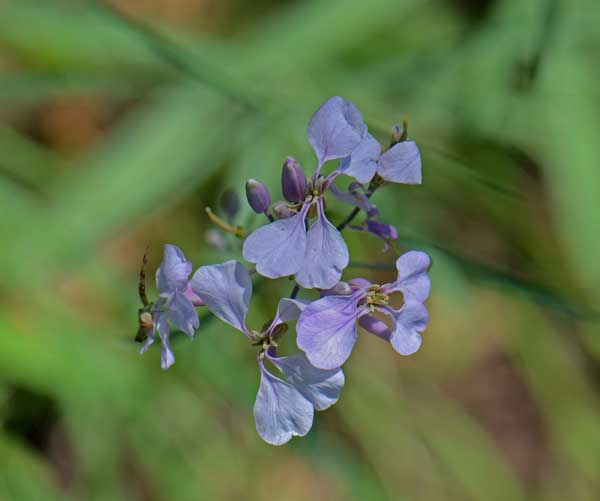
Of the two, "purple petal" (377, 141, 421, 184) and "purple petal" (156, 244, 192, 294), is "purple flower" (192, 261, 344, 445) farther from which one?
"purple petal" (377, 141, 421, 184)

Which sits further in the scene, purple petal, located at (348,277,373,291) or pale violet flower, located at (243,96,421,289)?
purple petal, located at (348,277,373,291)

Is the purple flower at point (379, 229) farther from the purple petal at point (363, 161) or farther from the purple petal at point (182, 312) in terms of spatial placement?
the purple petal at point (182, 312)

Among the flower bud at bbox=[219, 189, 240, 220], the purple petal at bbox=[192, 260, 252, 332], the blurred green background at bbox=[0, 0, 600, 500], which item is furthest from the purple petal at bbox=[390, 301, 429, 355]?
the blurred green background at bbox=[0, 0, 600, 500]

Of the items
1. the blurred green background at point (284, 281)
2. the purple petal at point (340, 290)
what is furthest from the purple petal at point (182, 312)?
the blurred green background at point (284, 281)

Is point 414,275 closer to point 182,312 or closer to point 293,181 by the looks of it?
point 293,181

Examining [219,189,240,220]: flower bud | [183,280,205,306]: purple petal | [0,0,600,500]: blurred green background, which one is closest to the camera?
[183,280,205,306]: purple petal

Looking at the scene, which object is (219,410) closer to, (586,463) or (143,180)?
(143,180)
